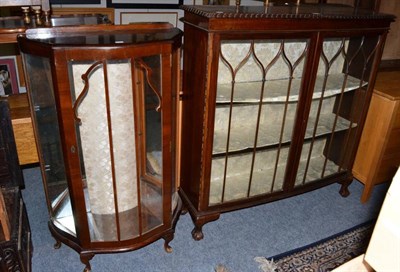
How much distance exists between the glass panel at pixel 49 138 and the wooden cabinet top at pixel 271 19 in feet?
2.14

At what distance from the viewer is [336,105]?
212 centimetres

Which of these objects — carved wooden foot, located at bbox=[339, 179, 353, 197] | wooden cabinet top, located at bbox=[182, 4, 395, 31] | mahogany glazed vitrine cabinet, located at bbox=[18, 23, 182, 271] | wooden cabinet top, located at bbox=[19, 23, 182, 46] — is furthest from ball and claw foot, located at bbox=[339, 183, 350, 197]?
wooden cabinet top, located at bbox=[19, 23, 182, 46]

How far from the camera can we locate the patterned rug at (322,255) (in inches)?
70.5

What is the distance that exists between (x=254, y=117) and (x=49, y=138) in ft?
3.37

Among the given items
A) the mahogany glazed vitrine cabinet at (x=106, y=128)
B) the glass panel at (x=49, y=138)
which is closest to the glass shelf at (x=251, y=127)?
the mahogany glazed vitrine cabinet at (x=106, y=128)

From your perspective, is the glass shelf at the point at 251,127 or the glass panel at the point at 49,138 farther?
the glass shelf at the point at 251,127

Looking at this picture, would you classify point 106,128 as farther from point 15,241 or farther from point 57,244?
point 57,244

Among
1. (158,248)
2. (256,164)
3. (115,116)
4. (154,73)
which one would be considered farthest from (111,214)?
(256,164)

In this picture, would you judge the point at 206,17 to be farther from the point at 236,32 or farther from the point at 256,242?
the point at 256,242

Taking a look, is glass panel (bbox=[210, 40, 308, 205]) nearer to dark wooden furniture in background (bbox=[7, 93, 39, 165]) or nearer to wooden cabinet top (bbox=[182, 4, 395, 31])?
wooden cabinet top (bbox=[182, 4, 395, 31])

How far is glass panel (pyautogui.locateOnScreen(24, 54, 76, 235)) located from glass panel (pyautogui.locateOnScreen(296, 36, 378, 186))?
1.31 meters

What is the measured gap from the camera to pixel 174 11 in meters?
3.12

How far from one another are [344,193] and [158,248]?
4.27ft

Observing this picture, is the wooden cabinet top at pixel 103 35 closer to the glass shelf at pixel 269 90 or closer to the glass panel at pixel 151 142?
the glass panel at pixel 151 142
